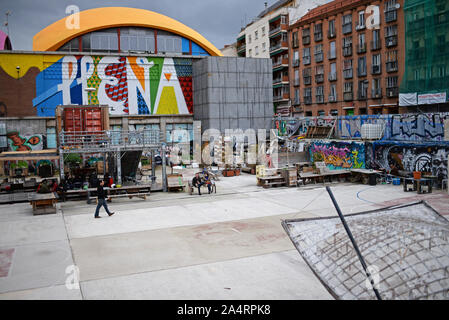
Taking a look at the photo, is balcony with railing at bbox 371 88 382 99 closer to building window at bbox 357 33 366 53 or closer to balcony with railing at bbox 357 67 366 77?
balcony with railing at bbox 357 67 366 77

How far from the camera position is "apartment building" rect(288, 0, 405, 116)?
48.1m

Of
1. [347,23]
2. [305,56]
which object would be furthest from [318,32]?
[347,23]

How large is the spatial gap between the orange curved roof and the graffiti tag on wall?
806 centimetres

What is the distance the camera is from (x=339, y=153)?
29.2 metres

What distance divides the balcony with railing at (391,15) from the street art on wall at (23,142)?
4106 cm

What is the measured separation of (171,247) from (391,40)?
44684 millimetres

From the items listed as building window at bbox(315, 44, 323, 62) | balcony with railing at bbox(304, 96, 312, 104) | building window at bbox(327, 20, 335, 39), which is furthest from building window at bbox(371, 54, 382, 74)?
balcony with railing at bbox(304, 96, 312, 104)

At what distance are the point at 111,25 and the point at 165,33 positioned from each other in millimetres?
6356

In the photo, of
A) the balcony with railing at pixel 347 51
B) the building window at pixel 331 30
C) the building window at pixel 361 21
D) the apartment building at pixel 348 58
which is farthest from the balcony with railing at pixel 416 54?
the building window at pixel 331 30

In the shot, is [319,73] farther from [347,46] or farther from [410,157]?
[410,157]

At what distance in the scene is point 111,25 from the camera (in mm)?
45625
